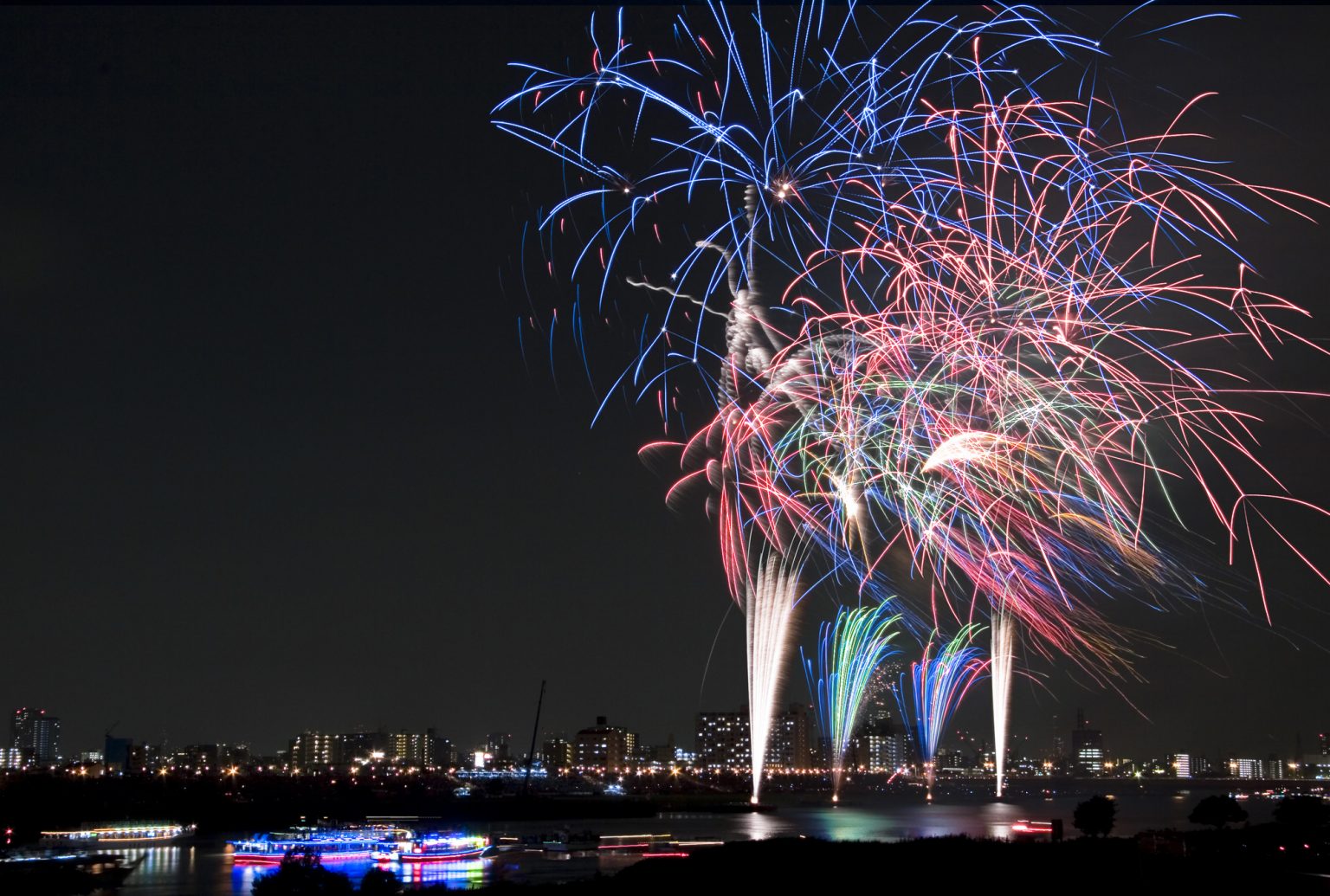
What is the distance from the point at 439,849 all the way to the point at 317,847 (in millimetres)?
6587

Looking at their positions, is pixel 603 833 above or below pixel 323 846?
below

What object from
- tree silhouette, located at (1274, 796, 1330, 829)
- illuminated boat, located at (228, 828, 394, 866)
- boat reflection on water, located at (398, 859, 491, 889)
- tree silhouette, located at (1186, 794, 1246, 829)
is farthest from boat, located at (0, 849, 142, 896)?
tree silhouette, located at (1186, 794, 1246, 829)

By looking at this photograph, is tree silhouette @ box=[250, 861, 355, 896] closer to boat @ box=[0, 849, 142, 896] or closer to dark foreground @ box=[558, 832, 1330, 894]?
dark foreground @ box=[558, 832, 1330, 894]

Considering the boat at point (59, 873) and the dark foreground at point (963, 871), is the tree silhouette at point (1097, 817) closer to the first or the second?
the dark foreground at point (963, 871)

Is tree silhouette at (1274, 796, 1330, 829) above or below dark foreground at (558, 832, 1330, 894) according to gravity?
below

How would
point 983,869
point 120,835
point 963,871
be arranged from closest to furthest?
point 983,869 → point 963,871 → point 120,835

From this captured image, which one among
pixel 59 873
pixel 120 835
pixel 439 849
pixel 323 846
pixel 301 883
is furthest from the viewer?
pixel 120 835

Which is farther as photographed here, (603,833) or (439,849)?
(603,833)

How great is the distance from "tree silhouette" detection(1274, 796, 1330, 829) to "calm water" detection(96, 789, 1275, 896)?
54.4 ft

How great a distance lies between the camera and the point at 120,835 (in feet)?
267

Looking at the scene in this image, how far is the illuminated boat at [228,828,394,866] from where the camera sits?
61.1m

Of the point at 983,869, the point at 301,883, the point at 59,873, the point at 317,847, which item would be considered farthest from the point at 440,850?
the point at 983,869

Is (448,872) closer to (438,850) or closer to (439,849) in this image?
(438,850)

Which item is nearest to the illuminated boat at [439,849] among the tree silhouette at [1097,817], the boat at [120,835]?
the boat at [120,835]
